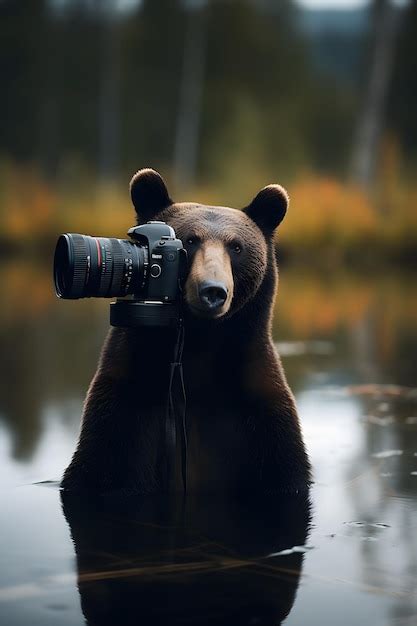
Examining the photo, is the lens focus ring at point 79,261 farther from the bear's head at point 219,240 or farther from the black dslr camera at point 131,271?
the bear's head at point 219,240

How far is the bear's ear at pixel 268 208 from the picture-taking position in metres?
3.89

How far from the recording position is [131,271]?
11.7 ft

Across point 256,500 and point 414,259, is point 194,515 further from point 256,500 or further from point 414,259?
point 414,259

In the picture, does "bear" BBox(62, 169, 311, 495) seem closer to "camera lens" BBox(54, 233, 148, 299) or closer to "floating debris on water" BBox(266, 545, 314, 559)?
"camera lens" BBox(54, 233, 148, 299)

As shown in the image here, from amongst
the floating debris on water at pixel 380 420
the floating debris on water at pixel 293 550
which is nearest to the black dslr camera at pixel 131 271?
the floating debris on water at pixel 293 550

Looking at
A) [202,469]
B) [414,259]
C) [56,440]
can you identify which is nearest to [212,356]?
[202,469]

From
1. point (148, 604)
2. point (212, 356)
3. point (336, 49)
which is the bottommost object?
point (148, 604)

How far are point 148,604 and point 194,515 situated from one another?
2.89 ft

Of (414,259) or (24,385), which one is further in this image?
(414,259)

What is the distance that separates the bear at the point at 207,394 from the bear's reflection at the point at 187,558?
9 centimetres

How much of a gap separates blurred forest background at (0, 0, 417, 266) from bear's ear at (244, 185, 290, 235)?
23731 mm

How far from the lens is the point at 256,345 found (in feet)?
12.3

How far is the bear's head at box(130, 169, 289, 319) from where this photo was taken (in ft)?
11.3

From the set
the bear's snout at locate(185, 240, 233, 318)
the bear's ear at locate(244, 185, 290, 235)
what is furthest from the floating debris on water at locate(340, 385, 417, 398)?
the bear's snout at locate(185, 240, 233, 318)
